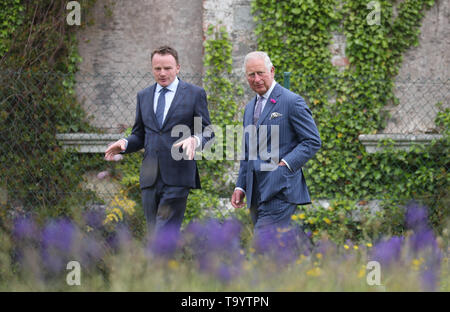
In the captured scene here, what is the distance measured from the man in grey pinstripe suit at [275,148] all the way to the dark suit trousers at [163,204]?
48cm

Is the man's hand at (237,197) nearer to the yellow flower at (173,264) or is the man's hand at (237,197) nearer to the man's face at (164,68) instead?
the man's face at (164,68)

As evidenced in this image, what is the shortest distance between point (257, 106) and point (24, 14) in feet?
12.8

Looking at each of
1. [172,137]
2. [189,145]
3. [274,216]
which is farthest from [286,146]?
[172,137]

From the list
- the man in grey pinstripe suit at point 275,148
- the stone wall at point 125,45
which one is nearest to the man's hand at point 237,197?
the man in grey pinstripe suit at point 275,148

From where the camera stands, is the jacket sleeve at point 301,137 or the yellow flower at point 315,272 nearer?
the yellow flower at point 315,272

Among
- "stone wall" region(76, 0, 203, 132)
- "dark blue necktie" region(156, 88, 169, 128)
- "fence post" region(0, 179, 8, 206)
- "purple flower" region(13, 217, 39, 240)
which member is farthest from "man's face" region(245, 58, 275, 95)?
"fence post" region(0, 179, 8, 206)

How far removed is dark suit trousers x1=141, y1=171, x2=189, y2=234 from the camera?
3398 millimetres

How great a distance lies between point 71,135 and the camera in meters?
5.75

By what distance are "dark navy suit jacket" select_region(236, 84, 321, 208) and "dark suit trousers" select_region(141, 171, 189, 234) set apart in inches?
19.3

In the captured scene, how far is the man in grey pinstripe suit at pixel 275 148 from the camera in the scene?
311 centimetres

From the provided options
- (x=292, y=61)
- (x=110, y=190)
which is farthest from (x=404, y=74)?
(x=110, y=190)

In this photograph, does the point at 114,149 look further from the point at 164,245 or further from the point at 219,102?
the point at 219,102

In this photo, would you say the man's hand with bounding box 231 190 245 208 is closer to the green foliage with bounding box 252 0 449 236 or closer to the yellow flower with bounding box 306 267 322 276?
the yellow flower with bounding box 306 267 322 276

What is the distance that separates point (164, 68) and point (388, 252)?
1.75 meters
